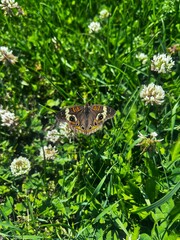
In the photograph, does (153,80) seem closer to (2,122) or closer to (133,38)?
(133,38)

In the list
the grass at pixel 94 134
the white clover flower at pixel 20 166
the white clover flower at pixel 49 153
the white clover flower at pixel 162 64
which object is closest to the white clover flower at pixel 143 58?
the grass at pixel 94 134

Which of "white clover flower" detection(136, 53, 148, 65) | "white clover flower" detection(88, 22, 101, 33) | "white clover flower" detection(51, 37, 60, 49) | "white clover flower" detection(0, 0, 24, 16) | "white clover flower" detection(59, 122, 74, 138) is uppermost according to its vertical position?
"white clover flower" detection(0, 0, 24, 16)

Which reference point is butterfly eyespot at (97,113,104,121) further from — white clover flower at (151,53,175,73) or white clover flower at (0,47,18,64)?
white clover flower at (0,47,18,64)

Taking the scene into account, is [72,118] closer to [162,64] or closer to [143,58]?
[162,64]

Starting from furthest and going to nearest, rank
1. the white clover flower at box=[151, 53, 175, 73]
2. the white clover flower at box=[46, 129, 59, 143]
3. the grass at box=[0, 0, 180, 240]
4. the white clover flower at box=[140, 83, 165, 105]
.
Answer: the white clover flower at box=[46, 129, 59, 143]
the white clover flower at box=[151, 53, 175, 73]
the white clover flower at box=[140, 83, 165, 105]
the grass at box=[0, 0, 180, 240]

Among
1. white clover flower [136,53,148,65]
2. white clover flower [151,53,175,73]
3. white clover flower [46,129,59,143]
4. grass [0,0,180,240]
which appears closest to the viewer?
grass [0,0,180,240]

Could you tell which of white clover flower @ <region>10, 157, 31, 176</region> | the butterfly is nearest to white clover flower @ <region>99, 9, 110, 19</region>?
the butterfly

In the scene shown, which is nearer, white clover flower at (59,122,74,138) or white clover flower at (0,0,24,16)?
white clover flower at (59,122,74,138)

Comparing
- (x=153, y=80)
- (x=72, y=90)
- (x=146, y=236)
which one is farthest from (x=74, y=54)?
(x=146, y=236)
